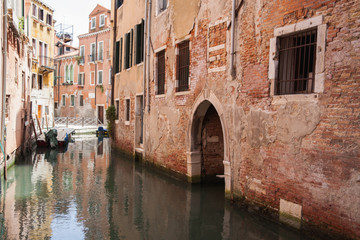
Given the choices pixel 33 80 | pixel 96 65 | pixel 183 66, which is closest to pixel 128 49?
pixel 183 66

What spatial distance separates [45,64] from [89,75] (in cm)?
747

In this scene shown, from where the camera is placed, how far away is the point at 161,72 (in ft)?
34.6

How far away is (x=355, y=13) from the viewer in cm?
420

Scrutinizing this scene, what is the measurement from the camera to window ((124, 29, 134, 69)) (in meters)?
13.2

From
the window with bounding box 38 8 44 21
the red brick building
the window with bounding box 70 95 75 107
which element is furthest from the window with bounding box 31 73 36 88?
the window with bounding box 70 95 75 107

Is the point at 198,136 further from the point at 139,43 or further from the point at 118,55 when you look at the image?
the point at 118,55

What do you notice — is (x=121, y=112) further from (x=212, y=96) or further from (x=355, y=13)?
(x=355, y=13)

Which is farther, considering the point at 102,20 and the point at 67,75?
the point at 67,75

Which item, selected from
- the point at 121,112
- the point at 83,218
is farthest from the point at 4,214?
the point at 121,112

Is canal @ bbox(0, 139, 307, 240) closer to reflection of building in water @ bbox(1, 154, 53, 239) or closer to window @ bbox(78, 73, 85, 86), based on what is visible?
reflection of building in water @ bbox(1, 154, 53, 239)

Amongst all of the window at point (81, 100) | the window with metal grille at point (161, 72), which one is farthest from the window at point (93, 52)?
the window with metal grille at point (161, 72)

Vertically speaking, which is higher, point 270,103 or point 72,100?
point 72,100

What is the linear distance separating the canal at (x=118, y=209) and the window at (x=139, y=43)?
4416 millimetres

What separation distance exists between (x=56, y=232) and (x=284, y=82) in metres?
4.49
